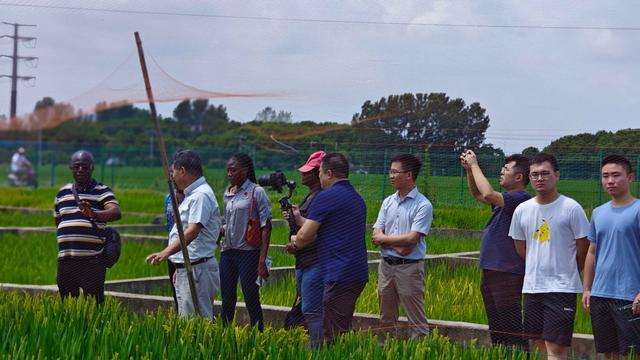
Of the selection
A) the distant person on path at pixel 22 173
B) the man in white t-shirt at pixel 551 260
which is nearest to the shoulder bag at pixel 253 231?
the man in white t-shirt at pixel 551 260

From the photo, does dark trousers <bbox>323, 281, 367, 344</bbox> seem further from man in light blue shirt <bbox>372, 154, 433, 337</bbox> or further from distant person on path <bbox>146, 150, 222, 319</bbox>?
distant person on path <bbox>146, 150, 222, 319</bbox>

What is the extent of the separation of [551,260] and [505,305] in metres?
0.88

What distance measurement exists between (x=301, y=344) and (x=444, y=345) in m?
0.75

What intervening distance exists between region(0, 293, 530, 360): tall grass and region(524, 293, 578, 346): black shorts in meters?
1.05

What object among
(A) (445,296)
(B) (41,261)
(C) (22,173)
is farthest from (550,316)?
(C) (22,173)

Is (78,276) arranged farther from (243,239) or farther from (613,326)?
(613,326)

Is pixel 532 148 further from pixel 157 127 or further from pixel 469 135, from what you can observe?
pixel 157 127

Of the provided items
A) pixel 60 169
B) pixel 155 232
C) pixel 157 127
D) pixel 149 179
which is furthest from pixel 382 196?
pixel 60 169

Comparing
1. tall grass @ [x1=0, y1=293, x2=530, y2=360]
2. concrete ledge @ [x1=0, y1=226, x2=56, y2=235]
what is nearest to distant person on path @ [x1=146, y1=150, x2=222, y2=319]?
tall grass @ [x1=0, y1=293, x2=530, y2=360]

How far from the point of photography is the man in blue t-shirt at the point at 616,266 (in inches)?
273

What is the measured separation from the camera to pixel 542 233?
7500mm

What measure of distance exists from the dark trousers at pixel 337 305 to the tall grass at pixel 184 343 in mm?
1333

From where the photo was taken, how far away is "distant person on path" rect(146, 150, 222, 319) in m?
8.48

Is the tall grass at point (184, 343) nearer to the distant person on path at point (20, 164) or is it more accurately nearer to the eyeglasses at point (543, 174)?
the eyeglasses at point (543, 174)
